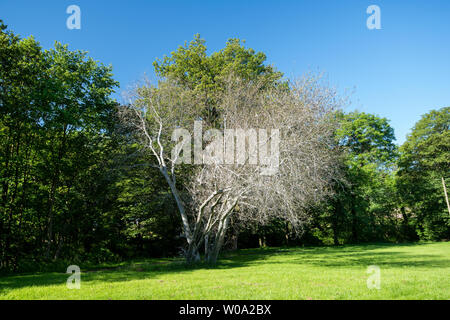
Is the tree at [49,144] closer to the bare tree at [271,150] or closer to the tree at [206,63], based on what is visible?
the bare tree at [271,150]

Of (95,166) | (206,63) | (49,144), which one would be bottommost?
(95,166)

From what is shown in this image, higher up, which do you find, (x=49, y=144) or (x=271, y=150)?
(x=49, y=144)

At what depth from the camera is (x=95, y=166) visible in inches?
738

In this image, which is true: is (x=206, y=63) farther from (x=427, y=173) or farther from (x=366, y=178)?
(x=427, y=173)

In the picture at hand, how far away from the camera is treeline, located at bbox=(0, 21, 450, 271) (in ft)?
47.1

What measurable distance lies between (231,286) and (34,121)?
13.3m

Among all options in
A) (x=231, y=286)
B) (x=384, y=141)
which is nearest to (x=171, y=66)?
(x=231, y=286)

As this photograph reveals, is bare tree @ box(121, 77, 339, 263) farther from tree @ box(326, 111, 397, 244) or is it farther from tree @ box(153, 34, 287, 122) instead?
tree @ box(326, 111, 397, 244)

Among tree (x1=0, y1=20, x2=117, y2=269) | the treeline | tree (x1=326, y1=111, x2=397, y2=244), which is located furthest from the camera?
tree (x1=326, y1=111, x2=397, y2=244)

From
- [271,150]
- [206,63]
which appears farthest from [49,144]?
[271,150]

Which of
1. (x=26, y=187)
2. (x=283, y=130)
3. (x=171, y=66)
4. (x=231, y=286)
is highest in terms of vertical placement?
(x=171, y=66)

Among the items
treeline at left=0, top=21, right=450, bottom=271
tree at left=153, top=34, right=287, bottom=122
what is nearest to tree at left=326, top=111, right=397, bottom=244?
treeline at left=0, top=21, right=450, bottom=271

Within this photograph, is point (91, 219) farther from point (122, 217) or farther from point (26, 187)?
point (26, 187)

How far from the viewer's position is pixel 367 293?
21.0 ft
